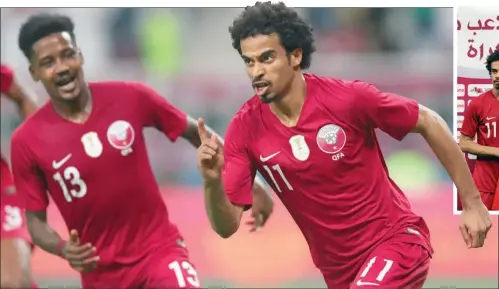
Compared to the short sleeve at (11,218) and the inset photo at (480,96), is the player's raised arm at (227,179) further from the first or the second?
the short sleeve at (11,218)

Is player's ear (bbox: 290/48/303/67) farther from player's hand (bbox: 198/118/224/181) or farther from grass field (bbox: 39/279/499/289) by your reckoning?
grass field (bbox: 39/279/499/289)

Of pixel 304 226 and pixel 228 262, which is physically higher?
pixel 304 226

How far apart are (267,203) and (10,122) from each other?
1.99 metres

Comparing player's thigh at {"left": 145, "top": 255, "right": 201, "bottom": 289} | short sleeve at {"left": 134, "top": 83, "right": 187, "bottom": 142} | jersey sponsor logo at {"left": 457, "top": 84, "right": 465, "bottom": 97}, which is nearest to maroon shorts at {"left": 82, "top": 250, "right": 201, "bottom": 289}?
player's thigh at {"left": 145, "top": 255, "right": 201, "bottom": 289}

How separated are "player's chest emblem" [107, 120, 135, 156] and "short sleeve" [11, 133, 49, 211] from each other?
25 centimetres

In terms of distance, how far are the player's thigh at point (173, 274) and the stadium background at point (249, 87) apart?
1.28 meters

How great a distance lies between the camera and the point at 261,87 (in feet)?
7.95

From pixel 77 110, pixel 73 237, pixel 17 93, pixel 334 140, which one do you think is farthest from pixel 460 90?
pixel 17 93

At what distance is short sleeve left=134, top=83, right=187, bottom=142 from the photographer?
278 centimetres

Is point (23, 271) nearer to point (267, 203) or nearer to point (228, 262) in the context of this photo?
point (267, 203)

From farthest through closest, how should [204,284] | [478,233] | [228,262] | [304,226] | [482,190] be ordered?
[228,262], [204,284], [482,190], [304,226], [478,233]

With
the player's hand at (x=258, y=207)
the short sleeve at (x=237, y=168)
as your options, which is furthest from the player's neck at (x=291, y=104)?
the player's hand at (x=258, y=207)

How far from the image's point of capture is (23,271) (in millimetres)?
3000

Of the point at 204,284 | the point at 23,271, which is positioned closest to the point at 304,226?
the point at 23,271
